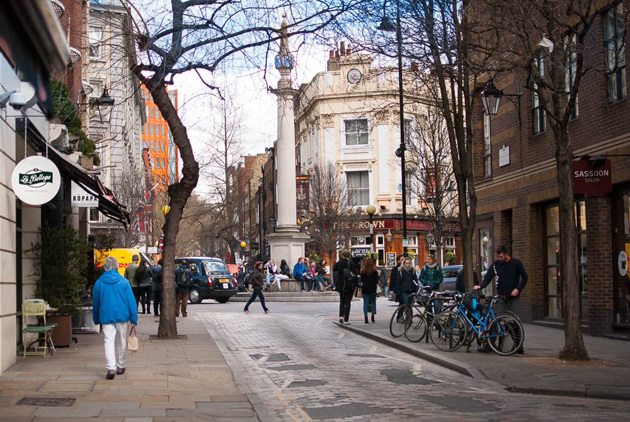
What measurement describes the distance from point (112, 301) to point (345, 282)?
39.0ft

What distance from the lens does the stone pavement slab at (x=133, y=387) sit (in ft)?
32.1

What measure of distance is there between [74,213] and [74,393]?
45.1 feet

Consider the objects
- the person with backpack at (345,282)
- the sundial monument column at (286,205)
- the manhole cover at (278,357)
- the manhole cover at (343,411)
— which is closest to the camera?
the manhole cover at (343,411)

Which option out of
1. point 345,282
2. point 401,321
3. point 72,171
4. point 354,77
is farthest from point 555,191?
point 354,77

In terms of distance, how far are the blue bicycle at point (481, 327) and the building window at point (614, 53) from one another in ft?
18.2

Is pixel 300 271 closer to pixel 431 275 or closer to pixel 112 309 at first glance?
pixel 431 275

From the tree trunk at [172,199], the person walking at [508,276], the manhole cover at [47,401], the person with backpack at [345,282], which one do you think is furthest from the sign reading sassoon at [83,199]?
the manhole cover at [47,401]

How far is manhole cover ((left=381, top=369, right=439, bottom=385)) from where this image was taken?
42.7 ft

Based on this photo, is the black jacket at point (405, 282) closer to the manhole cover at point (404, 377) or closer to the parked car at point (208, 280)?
the manhole cover at point (404, 377)

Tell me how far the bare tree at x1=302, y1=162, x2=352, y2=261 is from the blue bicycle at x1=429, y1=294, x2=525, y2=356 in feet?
142

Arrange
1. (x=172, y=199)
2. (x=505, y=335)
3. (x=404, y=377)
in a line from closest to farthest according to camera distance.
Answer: (x=404, y=377) → (x=505, y=335) → (x=172, y=199)

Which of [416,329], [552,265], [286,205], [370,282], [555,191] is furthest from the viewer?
[286,205]

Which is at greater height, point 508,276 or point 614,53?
point 614,53

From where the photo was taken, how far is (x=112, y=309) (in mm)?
12500
